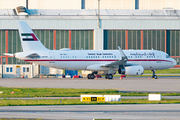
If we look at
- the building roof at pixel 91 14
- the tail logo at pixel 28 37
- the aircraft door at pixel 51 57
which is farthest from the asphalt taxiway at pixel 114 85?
the building roof at pixel 91 14

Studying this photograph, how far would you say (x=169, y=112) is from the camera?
1759 centimetres

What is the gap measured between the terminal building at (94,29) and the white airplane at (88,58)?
1037 inches

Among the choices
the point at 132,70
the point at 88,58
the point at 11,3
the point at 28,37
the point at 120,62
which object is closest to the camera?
the point at 132,70

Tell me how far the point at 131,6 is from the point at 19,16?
28.4 m

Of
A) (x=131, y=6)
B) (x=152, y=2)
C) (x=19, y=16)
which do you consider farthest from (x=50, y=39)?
(x=152, y=2)

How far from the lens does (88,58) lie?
4931 centimetres

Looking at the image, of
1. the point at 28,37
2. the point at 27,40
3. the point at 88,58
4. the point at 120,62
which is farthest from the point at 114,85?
the point at 28,37

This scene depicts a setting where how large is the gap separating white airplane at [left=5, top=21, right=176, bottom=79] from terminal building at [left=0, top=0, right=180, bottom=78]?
86.4 feet

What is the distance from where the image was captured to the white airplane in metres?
47.3

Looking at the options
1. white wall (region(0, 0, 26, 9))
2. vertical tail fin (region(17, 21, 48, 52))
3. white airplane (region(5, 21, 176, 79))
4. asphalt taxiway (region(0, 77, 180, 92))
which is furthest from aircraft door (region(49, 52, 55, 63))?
white wall (region(0, 0, 26, 9))

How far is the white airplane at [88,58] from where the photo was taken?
155 feet

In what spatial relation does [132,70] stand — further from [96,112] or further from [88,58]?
[96,112]

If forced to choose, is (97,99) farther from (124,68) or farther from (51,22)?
(51,22)

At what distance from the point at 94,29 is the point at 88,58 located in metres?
28.0
